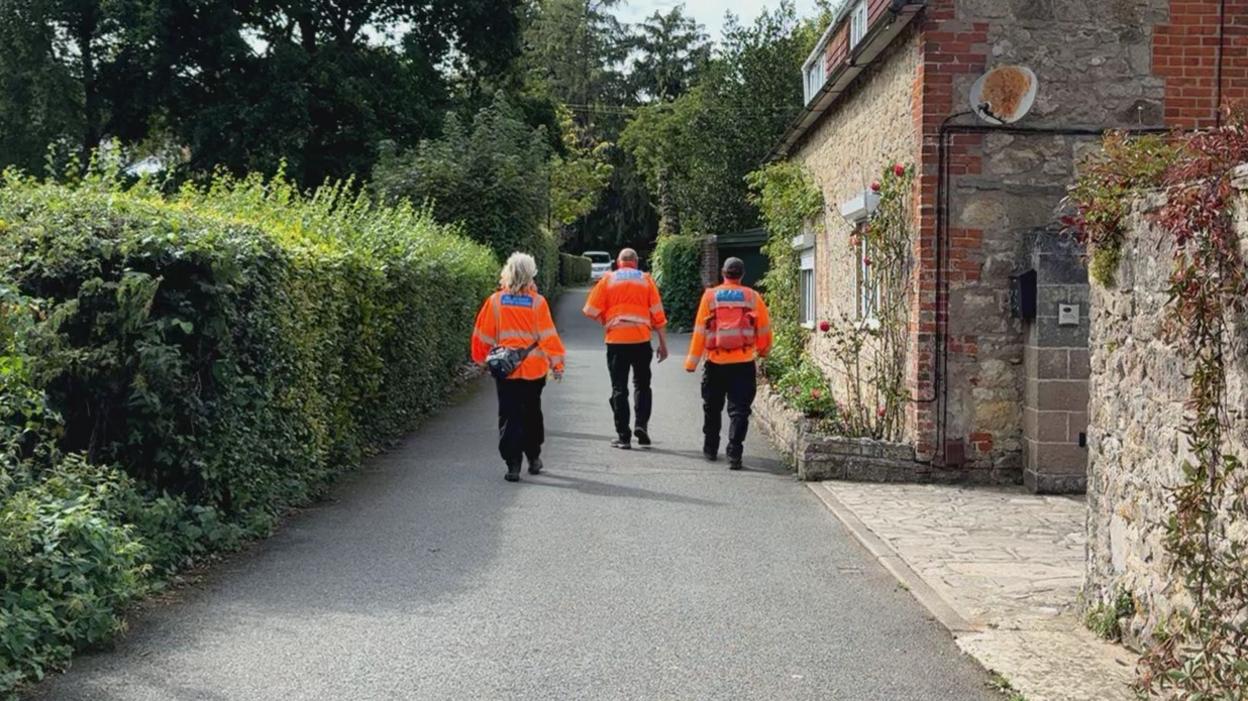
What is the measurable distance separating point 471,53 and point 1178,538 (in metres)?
33.1

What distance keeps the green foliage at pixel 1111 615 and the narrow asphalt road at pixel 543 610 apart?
0.71m

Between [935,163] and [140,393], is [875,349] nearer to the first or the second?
[935,163]

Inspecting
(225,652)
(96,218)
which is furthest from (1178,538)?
(96,218)

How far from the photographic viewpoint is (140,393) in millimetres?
6758

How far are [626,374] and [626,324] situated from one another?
1.91ft

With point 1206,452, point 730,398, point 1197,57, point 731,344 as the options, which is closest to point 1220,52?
point 1197,57

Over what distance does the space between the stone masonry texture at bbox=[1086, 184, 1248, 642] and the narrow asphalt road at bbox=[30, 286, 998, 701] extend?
2.75 feet

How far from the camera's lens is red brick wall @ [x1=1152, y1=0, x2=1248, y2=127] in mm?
10133

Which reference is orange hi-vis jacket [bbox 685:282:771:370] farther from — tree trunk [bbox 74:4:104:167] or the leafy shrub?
tree trunk [bbox 74:4:104:167]

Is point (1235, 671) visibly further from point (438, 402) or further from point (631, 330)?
point (438, 402)

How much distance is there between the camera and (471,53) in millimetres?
35688

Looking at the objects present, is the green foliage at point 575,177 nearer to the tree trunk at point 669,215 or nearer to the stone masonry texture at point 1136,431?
the tree trunk at point 669,215

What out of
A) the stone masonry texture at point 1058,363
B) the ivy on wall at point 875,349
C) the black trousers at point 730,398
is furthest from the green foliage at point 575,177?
the stone masonry texture at point 1058,363

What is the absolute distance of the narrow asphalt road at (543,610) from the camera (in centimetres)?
510
